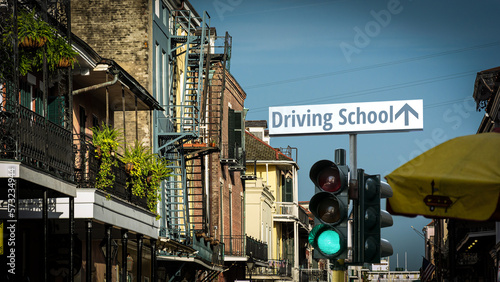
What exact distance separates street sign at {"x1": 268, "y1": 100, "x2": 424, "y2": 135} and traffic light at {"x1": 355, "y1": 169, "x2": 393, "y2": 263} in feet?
2.47

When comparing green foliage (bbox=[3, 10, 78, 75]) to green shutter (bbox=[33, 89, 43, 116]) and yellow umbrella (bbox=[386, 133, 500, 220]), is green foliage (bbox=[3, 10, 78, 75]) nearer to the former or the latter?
green shutter (bbox=[33, 89, 43, 116])

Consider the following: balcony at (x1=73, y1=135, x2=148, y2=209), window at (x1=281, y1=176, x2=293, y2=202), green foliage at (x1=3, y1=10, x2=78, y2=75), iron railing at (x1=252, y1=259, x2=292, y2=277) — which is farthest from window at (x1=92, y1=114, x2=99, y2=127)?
Answer: window at (x1=281, y1=176, x2=293, y2=202)

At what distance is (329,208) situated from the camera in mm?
8000

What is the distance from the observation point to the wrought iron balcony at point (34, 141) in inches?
507

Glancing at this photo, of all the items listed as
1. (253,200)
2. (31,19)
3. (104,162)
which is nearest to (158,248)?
(104,162)

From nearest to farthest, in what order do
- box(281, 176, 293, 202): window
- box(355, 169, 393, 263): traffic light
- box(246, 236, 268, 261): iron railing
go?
box(355, 169, 393, 263): traffic light → box(246, 236, 268, 261): iron railing → box(281, 176, 293, 202): window

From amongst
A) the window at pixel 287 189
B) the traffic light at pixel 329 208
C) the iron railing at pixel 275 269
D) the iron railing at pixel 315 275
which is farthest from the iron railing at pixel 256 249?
the traffic light at pixel 329 208

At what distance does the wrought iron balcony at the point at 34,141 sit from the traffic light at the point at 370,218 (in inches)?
244

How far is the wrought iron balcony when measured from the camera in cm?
1288

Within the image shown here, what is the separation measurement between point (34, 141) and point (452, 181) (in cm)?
790

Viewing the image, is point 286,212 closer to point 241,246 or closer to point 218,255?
point 241,246

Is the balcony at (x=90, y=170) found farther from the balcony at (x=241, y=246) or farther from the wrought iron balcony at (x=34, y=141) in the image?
the balcony at (x=241, y=246)

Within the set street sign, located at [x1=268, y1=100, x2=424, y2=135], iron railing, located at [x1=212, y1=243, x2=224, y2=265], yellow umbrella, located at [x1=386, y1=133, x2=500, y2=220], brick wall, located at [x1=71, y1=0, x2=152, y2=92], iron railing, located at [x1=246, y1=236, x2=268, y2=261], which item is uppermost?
brick wall, located at [x1=71, y1=0, x2=152, y2=92]

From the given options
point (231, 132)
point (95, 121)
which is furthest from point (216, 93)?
point (95, 121)
